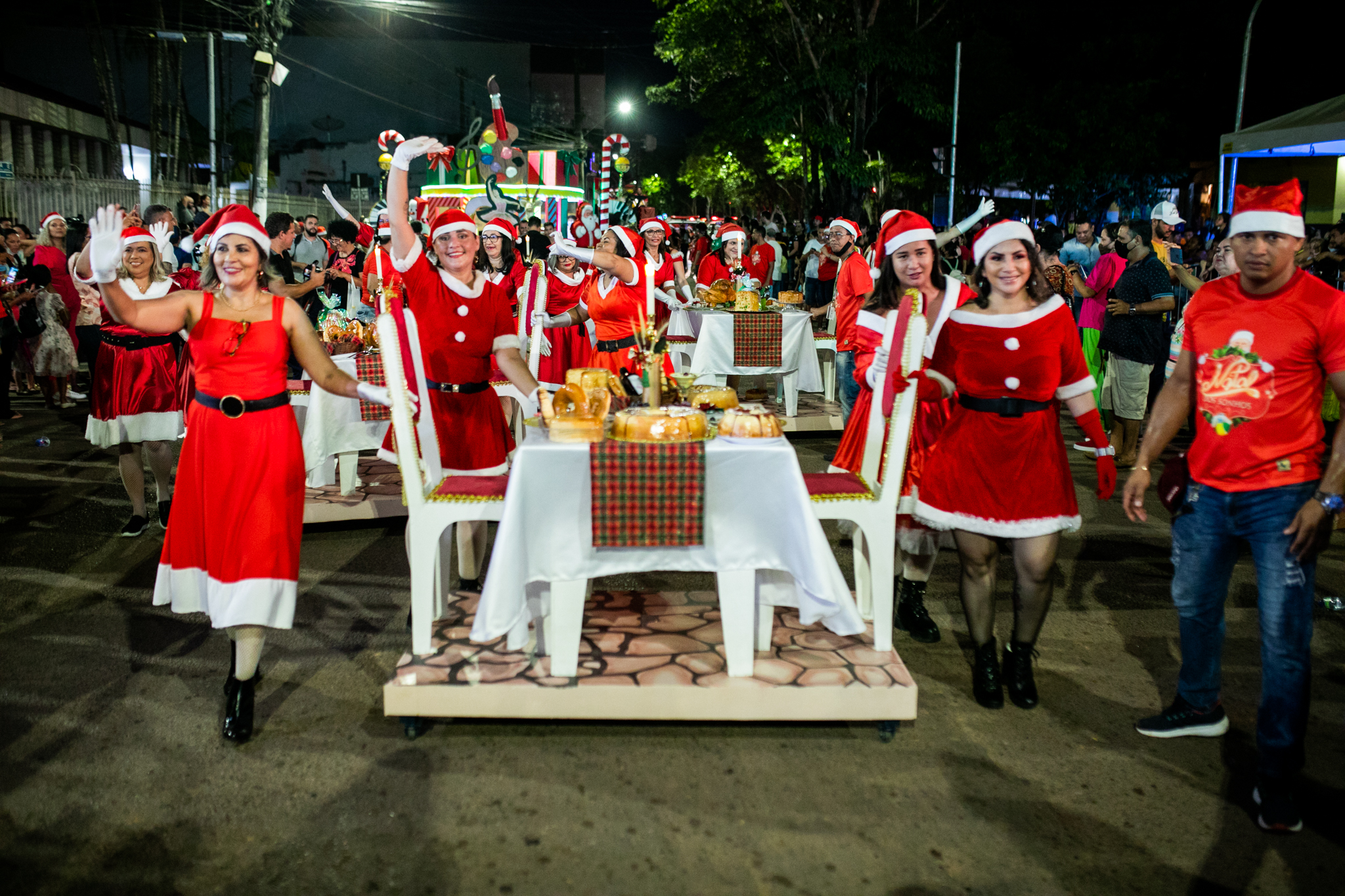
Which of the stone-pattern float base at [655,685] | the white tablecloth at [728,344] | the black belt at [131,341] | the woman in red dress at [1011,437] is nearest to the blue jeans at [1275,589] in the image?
the woman in red dress at [1011,437]

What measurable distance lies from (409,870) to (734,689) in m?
1.28

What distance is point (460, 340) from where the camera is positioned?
4684 millimetres

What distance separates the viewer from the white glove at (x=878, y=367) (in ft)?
13.2

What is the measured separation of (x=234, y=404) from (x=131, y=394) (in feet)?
10.1

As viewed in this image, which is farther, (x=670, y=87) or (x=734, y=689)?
(x=670, y=87)

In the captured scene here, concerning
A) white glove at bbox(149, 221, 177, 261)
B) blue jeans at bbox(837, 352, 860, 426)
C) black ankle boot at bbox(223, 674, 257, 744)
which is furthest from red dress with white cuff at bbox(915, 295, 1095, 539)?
white glove at bbox(149, 221, 177, 261)

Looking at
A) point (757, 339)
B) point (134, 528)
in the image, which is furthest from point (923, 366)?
point (757, 339)

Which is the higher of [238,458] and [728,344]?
[728,344]

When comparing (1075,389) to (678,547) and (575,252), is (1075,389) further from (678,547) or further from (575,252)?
(575,252)

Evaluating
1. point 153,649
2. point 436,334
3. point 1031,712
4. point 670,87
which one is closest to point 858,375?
point 1031,712

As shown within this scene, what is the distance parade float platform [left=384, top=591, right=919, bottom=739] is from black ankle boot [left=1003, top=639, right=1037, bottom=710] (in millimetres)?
500

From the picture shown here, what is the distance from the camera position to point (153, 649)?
4539mm

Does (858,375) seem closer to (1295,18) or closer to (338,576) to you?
(338,576)

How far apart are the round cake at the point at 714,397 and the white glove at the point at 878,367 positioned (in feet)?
1.84
